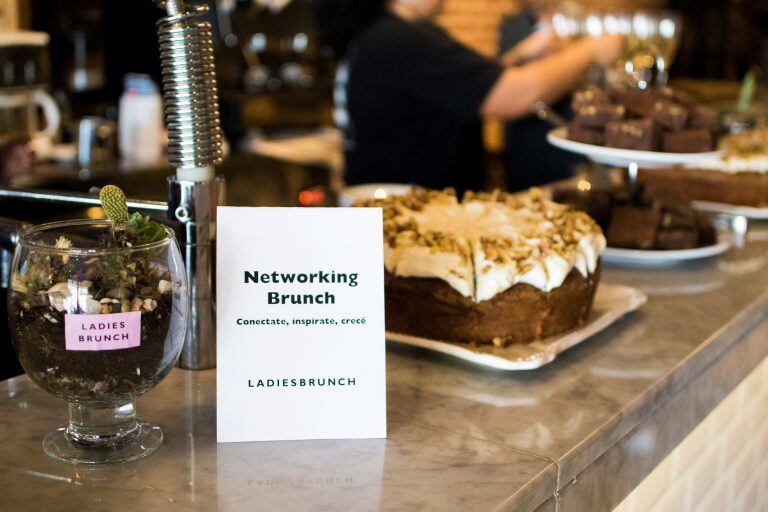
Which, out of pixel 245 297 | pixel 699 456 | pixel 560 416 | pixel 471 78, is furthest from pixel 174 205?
pixel 471 78

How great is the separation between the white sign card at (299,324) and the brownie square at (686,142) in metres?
→ 1.11

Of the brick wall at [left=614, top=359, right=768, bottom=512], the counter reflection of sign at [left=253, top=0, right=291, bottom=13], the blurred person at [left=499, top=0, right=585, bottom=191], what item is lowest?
the brick wall at [left=614, top=359, right=768, bottom=512]

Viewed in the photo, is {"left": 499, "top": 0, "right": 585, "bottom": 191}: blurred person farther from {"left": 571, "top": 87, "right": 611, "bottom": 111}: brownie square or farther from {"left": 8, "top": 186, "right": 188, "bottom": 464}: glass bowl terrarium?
{"left": 8, "top": 186, "right": 188, "bottom": 464}: glass bowl terrarium

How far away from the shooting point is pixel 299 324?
105 centimetres

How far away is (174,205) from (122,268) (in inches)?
11.1

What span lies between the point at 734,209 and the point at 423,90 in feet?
3.65

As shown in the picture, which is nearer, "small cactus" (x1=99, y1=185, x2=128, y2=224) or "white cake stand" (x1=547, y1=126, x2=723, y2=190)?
"small cactus" (x1=99, y1=185, x2=128, y2=224)

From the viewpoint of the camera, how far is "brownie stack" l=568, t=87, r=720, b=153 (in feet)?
6.43

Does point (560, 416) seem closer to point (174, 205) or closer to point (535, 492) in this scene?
point (535, 492)

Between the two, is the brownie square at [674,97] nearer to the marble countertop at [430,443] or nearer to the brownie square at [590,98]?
the brownie square at [590,98]

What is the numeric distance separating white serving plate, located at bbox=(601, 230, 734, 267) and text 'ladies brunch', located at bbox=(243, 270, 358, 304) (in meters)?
1.03

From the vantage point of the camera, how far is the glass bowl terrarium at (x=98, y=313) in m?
0.91

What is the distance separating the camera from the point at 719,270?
1.93m

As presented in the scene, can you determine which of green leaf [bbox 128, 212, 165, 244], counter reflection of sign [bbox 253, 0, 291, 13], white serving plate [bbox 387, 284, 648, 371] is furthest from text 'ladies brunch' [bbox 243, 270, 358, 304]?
counter reflection of sign [bbox 253, 0, 291, 13]
